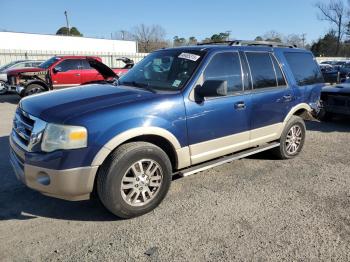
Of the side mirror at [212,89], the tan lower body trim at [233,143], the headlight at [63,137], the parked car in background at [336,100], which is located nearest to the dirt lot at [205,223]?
the tan lower body trim at [233,143]

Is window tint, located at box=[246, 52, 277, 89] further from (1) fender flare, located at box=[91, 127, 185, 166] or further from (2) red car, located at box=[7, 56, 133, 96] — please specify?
(2) red car, located at box=[7, 56, 133, 96]

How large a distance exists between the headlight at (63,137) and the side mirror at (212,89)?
4.91 ft

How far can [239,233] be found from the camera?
11.3 feet

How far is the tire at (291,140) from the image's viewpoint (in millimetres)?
5600

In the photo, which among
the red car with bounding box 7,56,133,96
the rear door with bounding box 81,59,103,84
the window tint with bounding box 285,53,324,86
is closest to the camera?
the window tint with bounding box 285,53,324,86

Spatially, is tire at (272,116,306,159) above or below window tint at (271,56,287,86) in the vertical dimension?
below

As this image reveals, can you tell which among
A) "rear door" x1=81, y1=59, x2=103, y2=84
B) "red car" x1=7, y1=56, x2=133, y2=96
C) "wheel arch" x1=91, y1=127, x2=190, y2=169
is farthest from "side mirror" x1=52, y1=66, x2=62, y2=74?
"wheel arch" x1=91, y1=127, x2=190, y2=169

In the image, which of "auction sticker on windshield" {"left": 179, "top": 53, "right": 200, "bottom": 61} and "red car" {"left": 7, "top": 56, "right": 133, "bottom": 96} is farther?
"red car" {"left": 7, "top": 56, "right": 133, "bottom": 96}

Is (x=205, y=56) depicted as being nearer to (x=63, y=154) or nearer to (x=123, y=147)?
(x=123, y=147)

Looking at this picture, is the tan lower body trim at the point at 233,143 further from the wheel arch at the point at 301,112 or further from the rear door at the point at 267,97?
the wheel arch at the point at 301,112

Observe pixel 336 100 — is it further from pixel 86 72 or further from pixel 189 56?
pixel 86 72

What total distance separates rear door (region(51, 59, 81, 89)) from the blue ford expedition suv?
29.7ft

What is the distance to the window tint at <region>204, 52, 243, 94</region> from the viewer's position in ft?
14.3

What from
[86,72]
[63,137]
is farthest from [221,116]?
[86,72]
